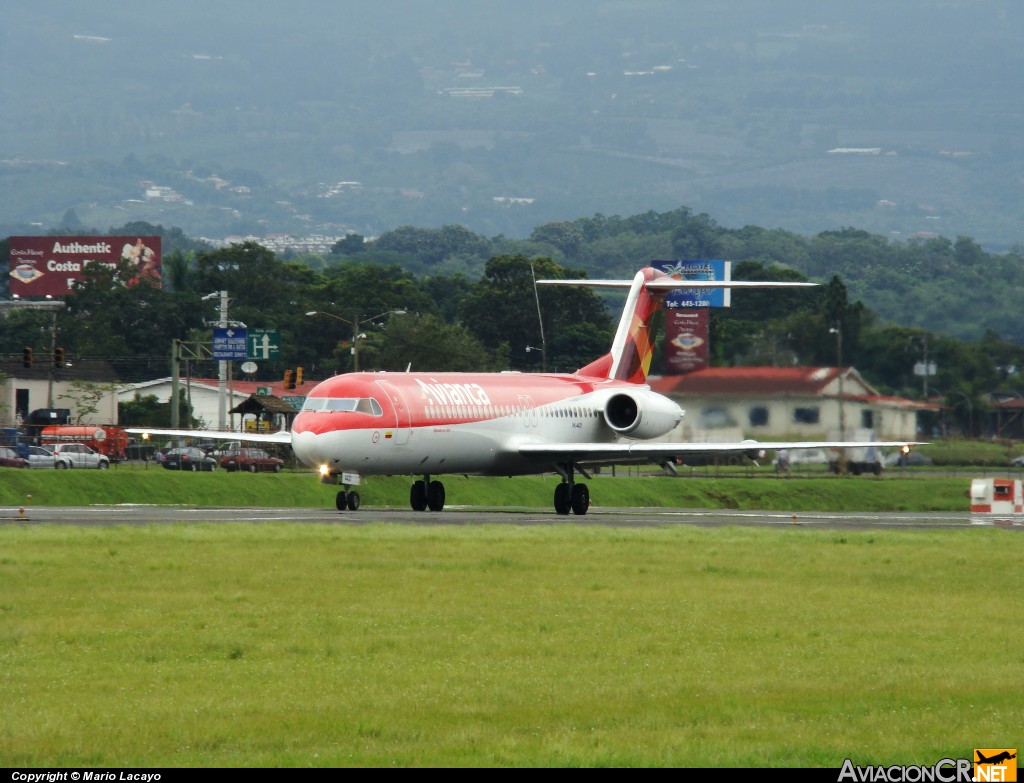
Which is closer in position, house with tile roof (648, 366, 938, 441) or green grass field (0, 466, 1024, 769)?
green grass field (0, 466, 1024, 769)

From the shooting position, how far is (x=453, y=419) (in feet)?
144

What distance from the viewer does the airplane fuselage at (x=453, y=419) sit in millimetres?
41500

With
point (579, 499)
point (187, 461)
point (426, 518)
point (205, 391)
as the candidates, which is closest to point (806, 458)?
point (579, 499)

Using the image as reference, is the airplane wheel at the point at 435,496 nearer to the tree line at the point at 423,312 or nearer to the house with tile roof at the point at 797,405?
the house with tile roof at the point at 797,405

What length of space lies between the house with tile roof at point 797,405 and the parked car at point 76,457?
33140 mm

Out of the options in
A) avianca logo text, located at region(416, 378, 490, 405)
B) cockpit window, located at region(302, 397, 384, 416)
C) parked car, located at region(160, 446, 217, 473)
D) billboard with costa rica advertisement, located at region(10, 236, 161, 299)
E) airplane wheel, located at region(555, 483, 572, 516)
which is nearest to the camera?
cockpit window, located at region(302, 397, 384, 416)

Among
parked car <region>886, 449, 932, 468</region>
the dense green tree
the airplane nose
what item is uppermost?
the dense green tree

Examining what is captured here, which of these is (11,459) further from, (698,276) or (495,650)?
(495,650)

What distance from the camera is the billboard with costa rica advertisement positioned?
540 ft

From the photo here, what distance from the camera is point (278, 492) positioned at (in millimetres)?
56656

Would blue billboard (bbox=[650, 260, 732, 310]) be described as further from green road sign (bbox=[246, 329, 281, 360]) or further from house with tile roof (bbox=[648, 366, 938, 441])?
house with tile roof (bbox=[648, 366, 938, 441])

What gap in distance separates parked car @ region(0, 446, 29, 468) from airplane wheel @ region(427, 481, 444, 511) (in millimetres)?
34364

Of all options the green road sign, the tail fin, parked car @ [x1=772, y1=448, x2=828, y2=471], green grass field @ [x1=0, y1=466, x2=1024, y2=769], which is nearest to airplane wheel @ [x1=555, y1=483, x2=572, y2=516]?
the tail fin

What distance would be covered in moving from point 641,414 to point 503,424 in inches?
193
